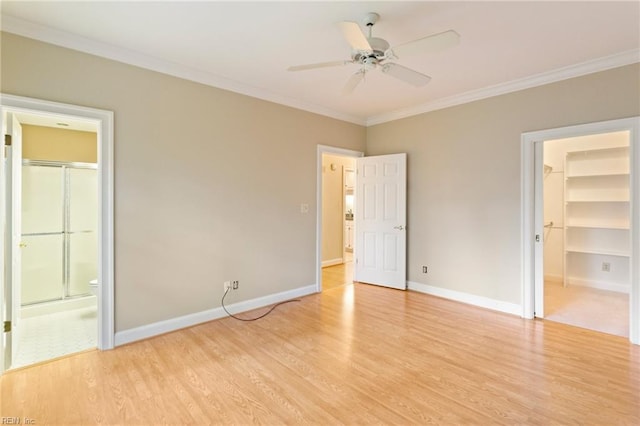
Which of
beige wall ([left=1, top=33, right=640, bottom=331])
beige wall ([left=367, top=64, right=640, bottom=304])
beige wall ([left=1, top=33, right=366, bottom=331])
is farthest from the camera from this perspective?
beige wall ([left=367, top=64, right=640, bottom=304])

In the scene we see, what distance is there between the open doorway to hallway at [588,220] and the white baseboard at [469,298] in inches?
31.4

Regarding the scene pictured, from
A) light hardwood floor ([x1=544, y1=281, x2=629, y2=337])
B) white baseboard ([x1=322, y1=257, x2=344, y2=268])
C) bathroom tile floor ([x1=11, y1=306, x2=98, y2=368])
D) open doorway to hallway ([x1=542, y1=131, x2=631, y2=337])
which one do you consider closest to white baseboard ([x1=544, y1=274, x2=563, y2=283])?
open doorway to hallway ([x1=542, y1=131, x2=631, y2=337])

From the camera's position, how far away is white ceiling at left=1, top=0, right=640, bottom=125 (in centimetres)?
227

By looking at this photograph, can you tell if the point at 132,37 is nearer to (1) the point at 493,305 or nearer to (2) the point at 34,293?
(2) the point at 34,293

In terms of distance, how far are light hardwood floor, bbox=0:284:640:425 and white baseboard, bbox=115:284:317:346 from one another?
10 cm

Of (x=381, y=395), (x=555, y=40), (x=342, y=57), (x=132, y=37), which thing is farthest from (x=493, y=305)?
(x=132, y=37)

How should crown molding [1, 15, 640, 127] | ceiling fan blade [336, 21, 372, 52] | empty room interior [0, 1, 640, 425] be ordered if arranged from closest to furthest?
ceiling fan blade [336, 21, 372, 52] → empty room interior [0, 1, 640, 425] → crown molding [1, 15, 640, 127]

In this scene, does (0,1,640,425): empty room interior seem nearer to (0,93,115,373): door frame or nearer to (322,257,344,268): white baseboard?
(0,93,115,373): door frame

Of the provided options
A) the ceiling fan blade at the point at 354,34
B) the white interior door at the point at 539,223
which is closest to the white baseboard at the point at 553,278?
the white interior door at the point at 539,223

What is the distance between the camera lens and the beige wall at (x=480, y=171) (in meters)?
3.21

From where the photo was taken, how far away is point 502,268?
3.83 metres

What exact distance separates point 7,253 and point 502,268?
4.94 m

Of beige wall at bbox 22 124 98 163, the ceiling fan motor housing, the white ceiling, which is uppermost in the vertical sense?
the white ceiling

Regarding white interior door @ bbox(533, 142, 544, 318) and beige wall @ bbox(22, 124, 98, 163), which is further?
beige wall @ bbox(22, 124, 98, 163)
